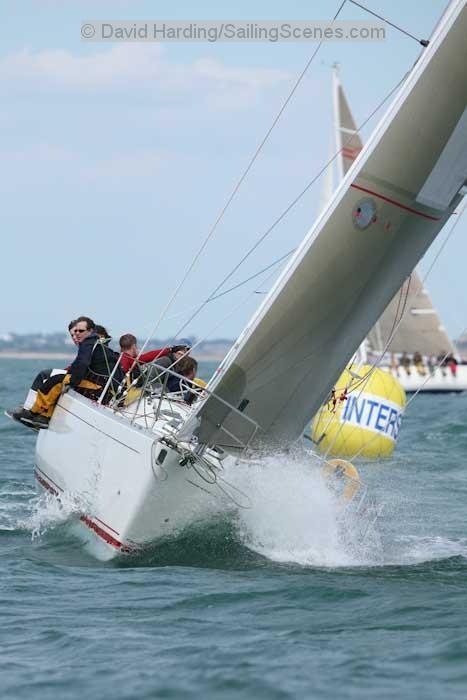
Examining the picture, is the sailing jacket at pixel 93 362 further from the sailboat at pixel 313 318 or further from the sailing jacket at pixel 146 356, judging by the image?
the sailboat at pixel 313 318

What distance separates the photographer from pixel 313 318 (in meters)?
6.94

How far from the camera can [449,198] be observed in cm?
696

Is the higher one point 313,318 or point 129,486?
point 313,318

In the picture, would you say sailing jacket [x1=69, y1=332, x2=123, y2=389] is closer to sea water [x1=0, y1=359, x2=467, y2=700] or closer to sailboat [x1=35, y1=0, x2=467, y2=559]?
sea water [x1=0, y1=359, x2=467, y2=700]

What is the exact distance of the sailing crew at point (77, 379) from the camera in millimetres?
8333

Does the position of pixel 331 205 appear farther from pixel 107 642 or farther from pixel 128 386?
pixel 107 642

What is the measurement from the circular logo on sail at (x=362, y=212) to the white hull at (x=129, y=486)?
1.60 metres

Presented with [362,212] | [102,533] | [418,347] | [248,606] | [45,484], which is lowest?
[418,347]

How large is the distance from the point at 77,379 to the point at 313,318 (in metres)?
2.08

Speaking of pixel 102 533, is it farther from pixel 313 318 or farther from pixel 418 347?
pixel 418 347

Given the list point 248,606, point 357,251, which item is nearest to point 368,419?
point 357,251

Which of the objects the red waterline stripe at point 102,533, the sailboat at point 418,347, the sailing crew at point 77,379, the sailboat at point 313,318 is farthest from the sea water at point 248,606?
the sailboat at point 418,347

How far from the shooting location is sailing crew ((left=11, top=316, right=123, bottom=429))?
328 inches

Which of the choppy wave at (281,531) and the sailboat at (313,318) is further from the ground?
the sailboat at (313,318)
